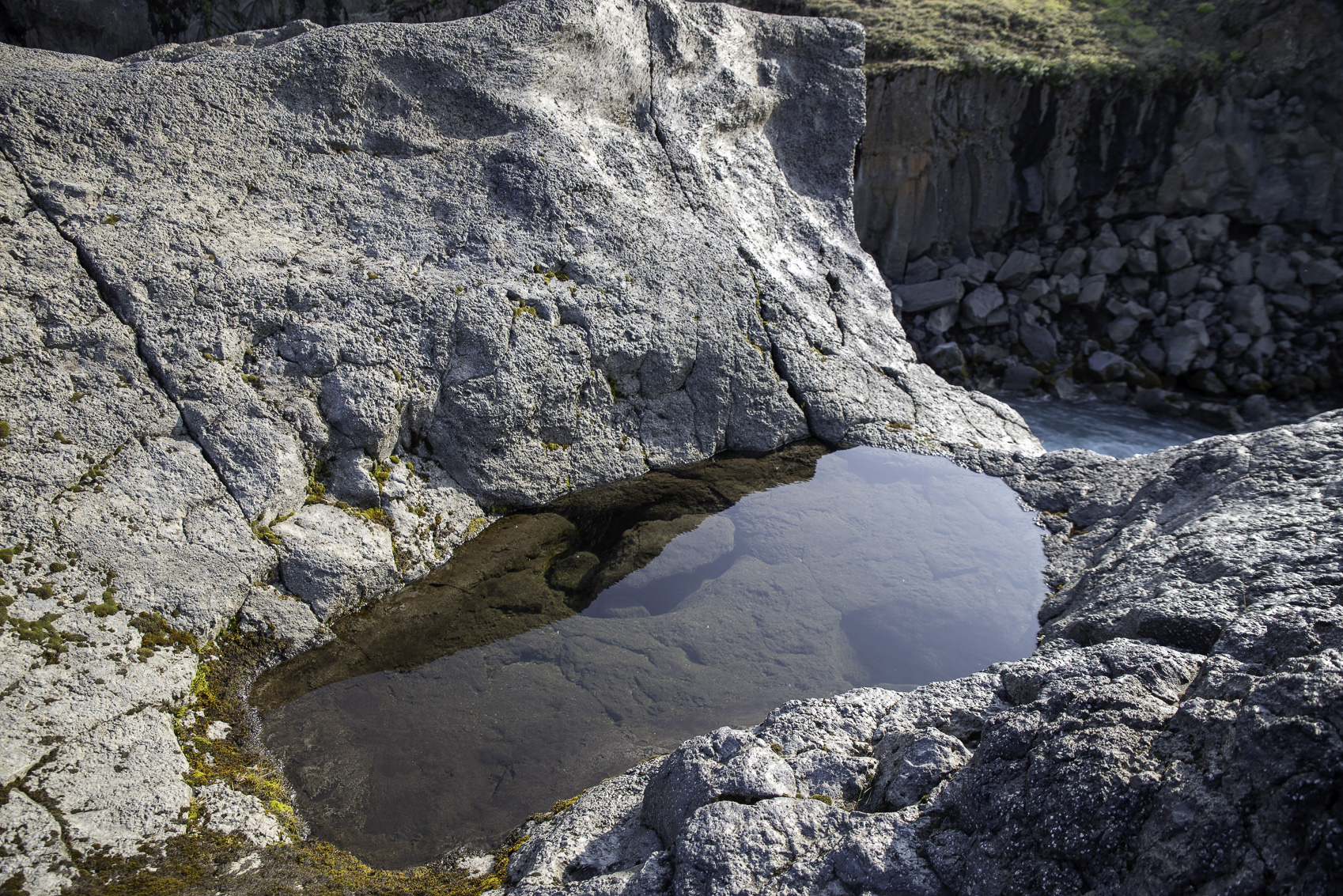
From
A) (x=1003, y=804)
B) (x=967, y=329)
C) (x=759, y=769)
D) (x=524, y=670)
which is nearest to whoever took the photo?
(x=1003, y=804)

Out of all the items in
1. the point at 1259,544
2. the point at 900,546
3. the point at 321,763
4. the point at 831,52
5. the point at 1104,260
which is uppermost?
the point at 831,52

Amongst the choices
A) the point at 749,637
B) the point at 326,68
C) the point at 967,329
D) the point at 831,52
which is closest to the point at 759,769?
the point at 749,637

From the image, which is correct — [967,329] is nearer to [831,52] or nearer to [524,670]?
[831,52]

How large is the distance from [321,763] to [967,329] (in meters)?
13.8

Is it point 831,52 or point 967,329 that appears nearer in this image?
point 831,52

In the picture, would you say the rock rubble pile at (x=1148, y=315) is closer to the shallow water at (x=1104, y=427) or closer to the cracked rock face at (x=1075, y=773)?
the shallow water at (x=1104, y=427)

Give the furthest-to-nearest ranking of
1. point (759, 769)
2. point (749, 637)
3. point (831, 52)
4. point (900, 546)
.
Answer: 1. point (831, 52)
2. point (900, 546)
3. point (749, 637)
4. point (759, 769)

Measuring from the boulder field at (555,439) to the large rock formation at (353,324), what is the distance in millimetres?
23

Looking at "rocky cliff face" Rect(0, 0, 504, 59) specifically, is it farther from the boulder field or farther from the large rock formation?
the boulder field

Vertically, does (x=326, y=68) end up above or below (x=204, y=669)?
above

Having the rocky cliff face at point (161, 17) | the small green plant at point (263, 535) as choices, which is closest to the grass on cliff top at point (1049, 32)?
the rocky cliff face at point (161, 17)

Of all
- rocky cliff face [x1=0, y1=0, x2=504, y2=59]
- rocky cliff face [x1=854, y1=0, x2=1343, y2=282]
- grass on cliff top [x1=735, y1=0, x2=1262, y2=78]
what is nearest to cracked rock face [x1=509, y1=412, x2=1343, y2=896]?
rocky cliff face [x1=854, y1=0, x2=1343, y2=282]

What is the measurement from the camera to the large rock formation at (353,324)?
3.80 m

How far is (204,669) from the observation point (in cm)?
398
